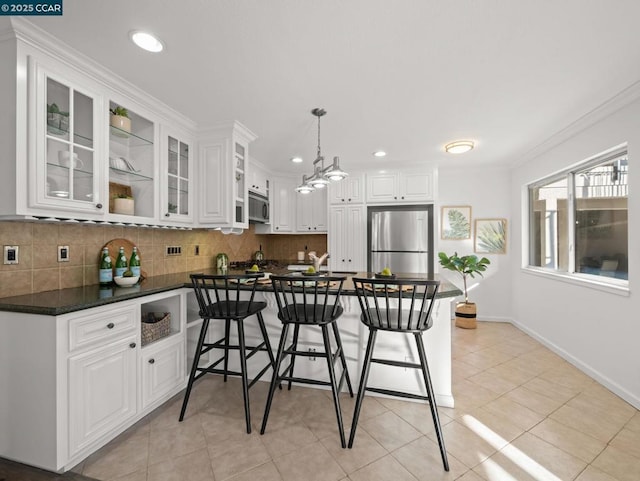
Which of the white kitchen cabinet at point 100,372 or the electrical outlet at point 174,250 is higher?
the electrical outlet at point 174,250

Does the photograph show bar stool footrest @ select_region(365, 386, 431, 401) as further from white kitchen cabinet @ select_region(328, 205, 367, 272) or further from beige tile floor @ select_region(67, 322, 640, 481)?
white kitchen cabinet @ select_region(328, 205, 367, 272)

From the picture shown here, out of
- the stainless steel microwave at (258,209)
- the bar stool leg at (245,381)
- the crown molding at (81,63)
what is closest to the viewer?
the crown molding at (81,63)

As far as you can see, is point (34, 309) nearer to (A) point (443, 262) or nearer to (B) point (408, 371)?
(B) point (408, 371)

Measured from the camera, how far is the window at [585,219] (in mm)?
2645

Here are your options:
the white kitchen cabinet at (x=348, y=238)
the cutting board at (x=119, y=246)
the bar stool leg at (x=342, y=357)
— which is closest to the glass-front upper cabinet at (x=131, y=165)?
the cutting board at (x=119, y=246)

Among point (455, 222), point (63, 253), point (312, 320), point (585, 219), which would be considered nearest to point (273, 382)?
point (312, 320)

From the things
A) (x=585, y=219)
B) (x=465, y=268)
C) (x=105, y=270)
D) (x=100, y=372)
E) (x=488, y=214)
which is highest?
(x=488, y=214)

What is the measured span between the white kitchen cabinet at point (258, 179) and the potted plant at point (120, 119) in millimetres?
1917

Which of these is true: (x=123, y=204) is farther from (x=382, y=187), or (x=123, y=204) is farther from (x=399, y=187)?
(x=399, y=187)

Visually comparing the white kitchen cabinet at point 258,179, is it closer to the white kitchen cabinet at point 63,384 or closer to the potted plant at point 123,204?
the potted plant at point 123,204

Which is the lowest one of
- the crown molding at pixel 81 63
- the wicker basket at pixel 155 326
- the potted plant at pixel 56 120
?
the wicker basket at pixel 155 326

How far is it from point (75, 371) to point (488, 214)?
5175 mm

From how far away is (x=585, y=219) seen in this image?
10.2ft

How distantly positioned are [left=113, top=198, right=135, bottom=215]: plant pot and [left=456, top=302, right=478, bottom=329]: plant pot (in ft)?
14.2
